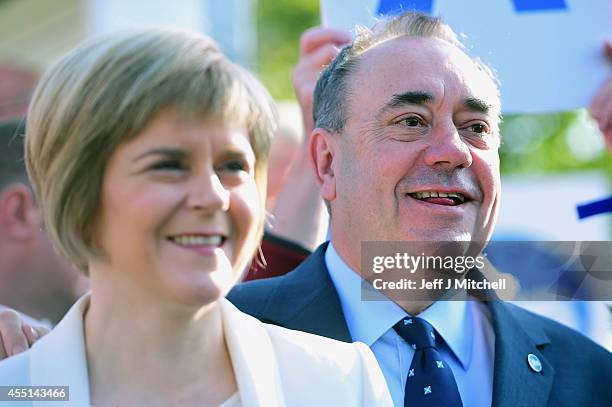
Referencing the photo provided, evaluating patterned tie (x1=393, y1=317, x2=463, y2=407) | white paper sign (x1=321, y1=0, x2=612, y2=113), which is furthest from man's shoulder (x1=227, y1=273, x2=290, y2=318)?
white paper sign (x1=321, y1=0, x2=612, y2=113)

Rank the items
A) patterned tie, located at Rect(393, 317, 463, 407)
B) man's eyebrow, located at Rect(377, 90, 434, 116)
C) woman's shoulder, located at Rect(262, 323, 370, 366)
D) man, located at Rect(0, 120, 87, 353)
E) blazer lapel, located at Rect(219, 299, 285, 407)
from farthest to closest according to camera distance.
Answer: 1. man, located at Rect(0, 120, 87, 353)
2. man's eyebrow, located at Rect(377, 90, 434, 116)
3. patterned tie, located at Rect(393, 317, 463, 407)
4. woman's shoulder, located at Rect(262, 323, 370, 366)
5. blazer lapel, located at Rect(219, 299, 285, 407)

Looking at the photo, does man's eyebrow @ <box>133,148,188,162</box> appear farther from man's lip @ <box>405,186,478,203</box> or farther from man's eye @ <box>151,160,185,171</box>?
man's lip @ <box>405,186,478,203</box>

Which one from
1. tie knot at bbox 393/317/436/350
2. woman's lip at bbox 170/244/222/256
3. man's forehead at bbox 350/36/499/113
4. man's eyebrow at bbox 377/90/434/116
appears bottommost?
tie knot at bbox 393/317/436/350

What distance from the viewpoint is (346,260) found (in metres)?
2.65

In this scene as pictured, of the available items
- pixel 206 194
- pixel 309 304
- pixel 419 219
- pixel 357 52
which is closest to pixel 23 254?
pixel 309 304

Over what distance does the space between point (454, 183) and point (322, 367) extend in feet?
2.26

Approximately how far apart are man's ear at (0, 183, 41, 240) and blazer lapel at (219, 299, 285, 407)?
141 cm

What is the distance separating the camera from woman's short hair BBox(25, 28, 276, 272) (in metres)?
1.85

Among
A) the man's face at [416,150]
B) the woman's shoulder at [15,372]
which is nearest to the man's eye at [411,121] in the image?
the man's face at [416,150]

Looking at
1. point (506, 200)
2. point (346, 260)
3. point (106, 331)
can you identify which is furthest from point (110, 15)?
point (106, 331)

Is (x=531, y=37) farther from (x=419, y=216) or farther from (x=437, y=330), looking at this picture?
(x=437, y=330)

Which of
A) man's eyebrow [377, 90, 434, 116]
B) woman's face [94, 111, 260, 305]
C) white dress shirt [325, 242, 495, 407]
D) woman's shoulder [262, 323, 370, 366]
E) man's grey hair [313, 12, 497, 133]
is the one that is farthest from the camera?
man's grey hair [313, 12, 497, 133]

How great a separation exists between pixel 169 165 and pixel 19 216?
5.24 feet

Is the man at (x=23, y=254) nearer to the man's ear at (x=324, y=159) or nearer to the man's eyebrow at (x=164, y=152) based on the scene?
the man's ear at (x=324, y=159)
